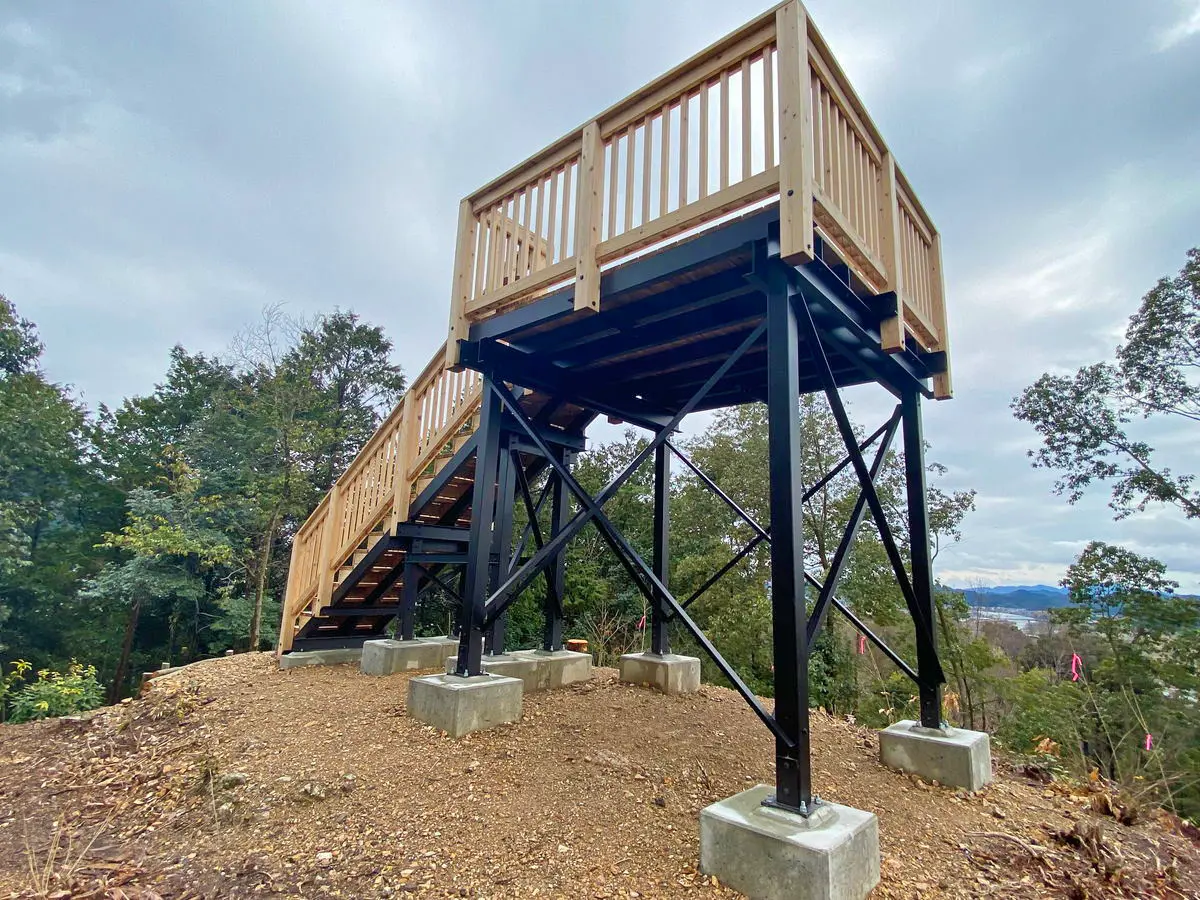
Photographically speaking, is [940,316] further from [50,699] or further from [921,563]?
[50,699]

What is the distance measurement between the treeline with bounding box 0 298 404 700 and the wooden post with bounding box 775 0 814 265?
1191cm

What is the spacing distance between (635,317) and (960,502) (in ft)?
34.4

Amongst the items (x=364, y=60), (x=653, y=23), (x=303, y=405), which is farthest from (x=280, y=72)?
(x=303, y=405)

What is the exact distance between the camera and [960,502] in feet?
36.7

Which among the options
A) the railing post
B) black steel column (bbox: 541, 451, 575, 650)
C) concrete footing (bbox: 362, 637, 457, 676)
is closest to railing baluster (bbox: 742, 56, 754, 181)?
black steel column (bbox: 541, 451, 575, 650)

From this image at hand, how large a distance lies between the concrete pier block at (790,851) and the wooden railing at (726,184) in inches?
91.8

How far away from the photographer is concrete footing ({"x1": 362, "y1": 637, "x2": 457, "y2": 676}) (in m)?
5.99

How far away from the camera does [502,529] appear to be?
5258 mm

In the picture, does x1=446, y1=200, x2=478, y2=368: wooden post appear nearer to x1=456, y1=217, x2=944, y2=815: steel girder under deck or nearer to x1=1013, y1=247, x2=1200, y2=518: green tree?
x1=456, y1=217, x2=944, y2=815: steel girder under deck

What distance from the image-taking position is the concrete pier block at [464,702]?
3701 mm

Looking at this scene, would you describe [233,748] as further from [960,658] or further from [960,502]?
[960,502]

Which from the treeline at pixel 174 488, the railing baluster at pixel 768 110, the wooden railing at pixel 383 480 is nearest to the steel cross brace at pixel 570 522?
the railing baluster at pixel 768 110

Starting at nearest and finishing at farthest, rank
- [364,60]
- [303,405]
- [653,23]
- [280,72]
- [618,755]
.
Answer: [618,755], [653,23], [364,60], [280,72], [303,405]

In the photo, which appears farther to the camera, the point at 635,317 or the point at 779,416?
the point at 635,317
